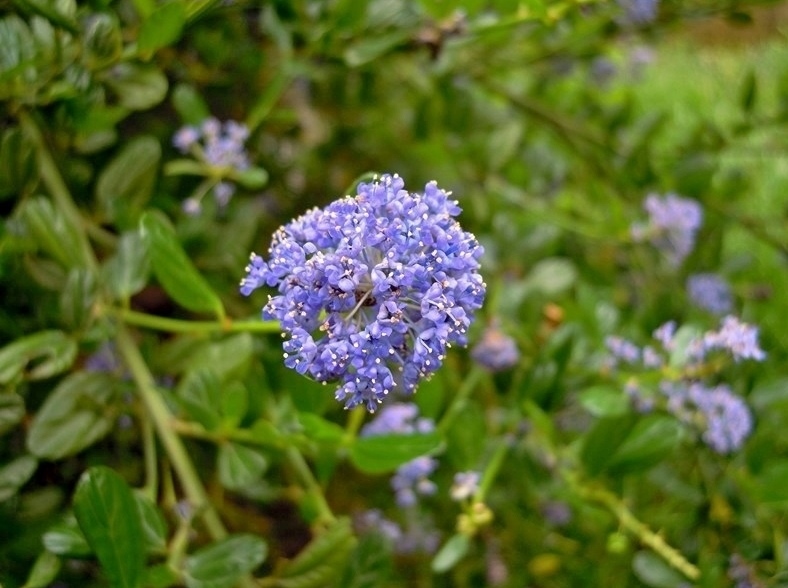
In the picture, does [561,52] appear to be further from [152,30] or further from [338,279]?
[338,279]

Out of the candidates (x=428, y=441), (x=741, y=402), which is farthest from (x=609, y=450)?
(x=428, y=441)

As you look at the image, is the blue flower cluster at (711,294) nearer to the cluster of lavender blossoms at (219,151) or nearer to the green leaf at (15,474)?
the cluster of lavender blossoms at (219,151)

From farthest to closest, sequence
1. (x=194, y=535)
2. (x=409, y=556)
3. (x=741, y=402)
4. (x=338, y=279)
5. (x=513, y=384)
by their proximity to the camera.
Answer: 1. (x=409, y=556)
2. (x=513, y=384)
3. (x=741, y=402)
4. (x=194, y=535)
5. (x=338, y=279)

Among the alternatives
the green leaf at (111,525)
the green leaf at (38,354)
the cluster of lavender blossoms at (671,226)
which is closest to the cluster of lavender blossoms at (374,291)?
the green leaf at (111,525)

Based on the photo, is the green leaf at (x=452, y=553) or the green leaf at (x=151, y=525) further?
the green leaf at (x=452, y=553)

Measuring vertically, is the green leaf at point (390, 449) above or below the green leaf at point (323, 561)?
above

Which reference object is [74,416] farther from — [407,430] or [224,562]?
A: [407,430]
